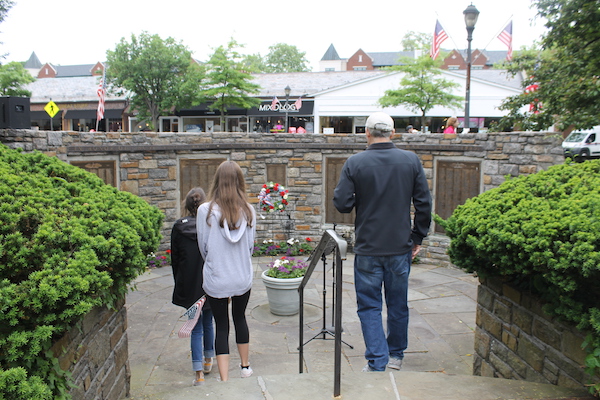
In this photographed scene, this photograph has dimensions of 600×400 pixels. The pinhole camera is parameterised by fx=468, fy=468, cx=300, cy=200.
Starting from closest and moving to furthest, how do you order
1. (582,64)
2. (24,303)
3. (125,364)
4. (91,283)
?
(24,303) → (91,283) → (125,364) → (582,64)

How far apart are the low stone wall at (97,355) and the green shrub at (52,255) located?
14 centimetres

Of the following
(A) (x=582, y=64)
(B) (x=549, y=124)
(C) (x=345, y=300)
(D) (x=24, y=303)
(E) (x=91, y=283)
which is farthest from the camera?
(B) (x=549, y=124)

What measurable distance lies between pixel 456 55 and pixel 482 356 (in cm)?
6442

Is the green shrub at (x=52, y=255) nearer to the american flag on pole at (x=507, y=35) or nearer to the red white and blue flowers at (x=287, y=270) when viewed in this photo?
the red white and blue flowers at (x=287, y=270)

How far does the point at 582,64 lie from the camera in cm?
757

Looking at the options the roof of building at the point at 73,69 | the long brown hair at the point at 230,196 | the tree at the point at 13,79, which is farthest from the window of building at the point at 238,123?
the roof of building at the point at 73,69

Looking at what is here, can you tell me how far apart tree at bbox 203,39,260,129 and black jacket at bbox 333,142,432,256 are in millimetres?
24174

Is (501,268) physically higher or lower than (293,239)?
higher

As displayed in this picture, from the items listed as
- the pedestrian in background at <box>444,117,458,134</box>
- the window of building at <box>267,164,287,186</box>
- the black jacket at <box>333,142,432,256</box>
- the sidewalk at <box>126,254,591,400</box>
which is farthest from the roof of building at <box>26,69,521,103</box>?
the black jacket at <box>333,142,432,256</box>

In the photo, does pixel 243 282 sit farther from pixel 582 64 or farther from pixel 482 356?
pixel 582 64

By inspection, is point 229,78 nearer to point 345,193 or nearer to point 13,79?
point 13,79

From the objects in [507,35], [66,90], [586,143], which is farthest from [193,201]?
[66,90]

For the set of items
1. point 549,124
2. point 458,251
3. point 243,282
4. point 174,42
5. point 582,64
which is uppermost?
point 174,42

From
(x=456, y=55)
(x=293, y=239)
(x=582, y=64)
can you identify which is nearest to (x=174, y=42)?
(x=293, y=239)
